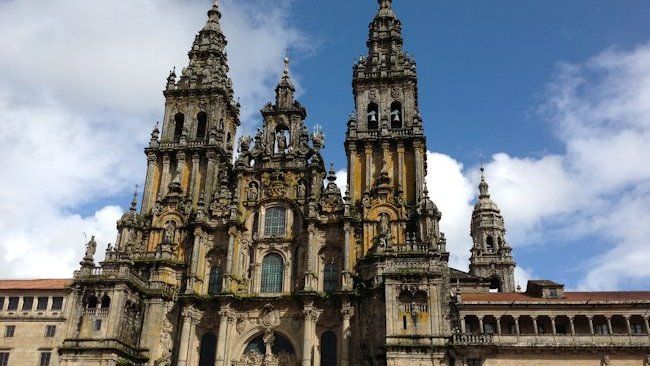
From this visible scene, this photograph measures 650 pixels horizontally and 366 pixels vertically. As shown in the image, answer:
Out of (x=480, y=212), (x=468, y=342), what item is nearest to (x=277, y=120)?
(x=468, y=342)

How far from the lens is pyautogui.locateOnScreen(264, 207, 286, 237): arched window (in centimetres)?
4822

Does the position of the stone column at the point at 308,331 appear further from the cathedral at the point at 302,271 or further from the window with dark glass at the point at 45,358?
the window with dark glass at the point at 45,358

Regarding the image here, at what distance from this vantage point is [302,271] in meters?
46.3

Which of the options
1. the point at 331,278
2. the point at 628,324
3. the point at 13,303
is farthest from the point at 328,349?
the point at 13,303

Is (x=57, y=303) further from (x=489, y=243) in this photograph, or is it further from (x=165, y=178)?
(x=489, y=243)

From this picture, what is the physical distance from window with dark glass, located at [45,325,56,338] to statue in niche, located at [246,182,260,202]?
17.0m

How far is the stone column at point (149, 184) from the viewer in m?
50.8

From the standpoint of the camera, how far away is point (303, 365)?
41.9 meters

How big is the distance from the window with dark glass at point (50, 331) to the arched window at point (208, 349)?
1019cm

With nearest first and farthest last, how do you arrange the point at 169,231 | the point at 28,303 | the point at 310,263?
the point at 28,303
the point at 310,263
the point at 169,231

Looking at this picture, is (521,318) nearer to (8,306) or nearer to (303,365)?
(303,365)

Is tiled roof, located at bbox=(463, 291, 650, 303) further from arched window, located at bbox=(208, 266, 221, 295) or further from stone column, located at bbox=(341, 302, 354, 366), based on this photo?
arched window, located at bbox=(208, 266, 221, 295)

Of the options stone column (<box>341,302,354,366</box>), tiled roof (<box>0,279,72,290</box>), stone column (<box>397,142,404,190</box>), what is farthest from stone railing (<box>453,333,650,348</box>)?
tiled roof (<box>0,279,72,290</box>)

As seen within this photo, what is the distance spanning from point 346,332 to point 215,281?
11.5 m
